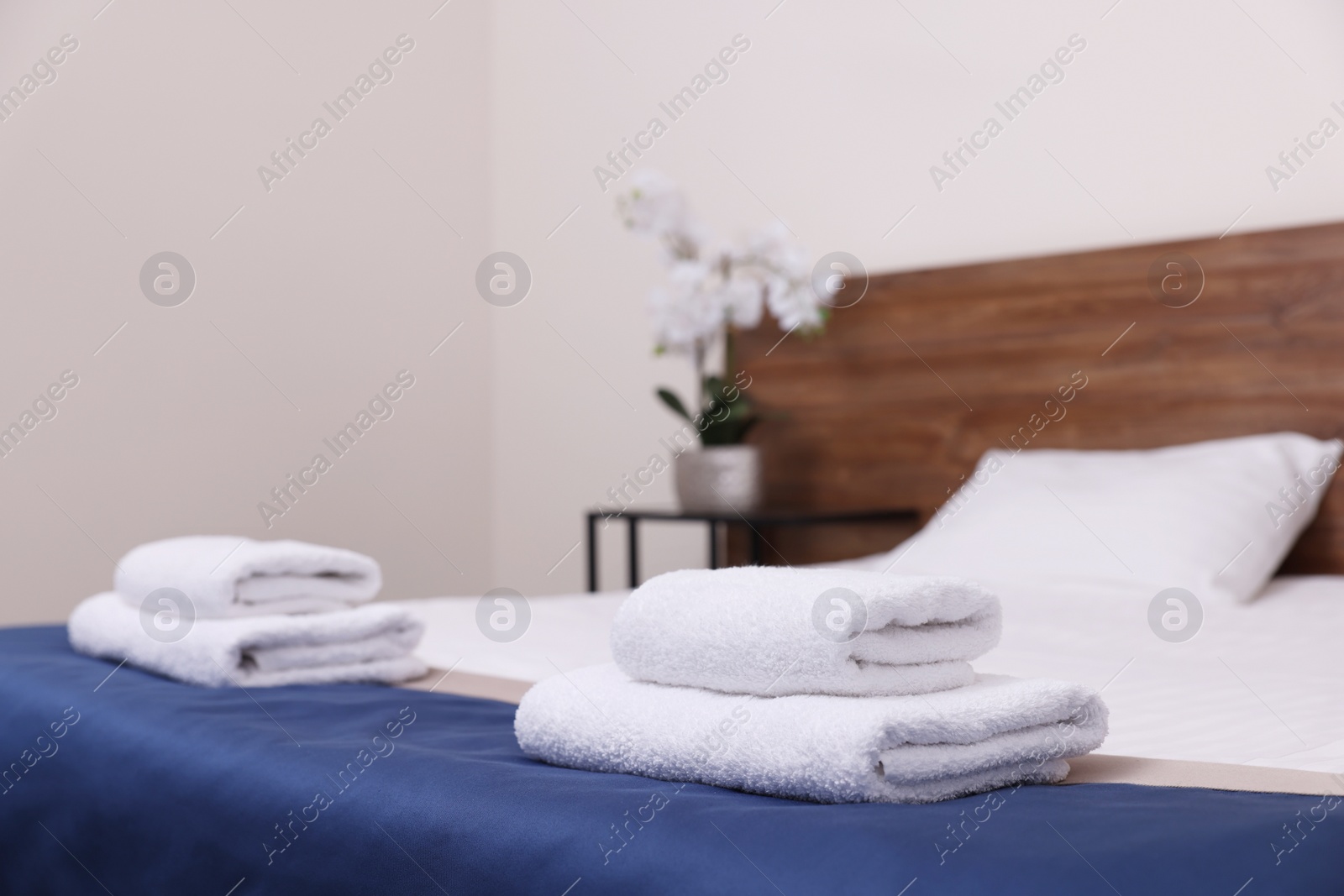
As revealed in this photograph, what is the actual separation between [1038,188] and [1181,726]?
190 centimetres

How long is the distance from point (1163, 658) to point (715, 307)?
171cm

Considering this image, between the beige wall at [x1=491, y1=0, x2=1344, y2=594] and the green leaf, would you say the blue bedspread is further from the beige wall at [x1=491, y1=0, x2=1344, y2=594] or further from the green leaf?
the beige wall at [x1=491, y1=0, x2=1344, y2=594]

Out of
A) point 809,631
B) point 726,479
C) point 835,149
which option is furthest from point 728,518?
point 809,631

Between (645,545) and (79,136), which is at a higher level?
(79,136)

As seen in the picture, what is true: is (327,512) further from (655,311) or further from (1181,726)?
(1181,726)

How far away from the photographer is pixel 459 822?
35.1 inches

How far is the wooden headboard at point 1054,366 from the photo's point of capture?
238 cm

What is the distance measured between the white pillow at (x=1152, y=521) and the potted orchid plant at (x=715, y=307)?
718 millimetres

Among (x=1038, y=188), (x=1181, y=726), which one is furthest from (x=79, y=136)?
(x=1181, y=726)

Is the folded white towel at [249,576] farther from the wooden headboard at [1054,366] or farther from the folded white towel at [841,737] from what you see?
the wooden headboard at [1054,366]

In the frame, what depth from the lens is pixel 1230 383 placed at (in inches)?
96.9

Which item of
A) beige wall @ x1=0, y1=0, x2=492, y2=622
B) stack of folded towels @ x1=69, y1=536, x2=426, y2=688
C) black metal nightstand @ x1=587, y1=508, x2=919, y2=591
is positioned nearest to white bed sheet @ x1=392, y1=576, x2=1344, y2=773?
stack of folded towels @ x1=69, y1=536, x2=426, y2=688

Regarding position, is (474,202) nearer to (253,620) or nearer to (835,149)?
(835,149)

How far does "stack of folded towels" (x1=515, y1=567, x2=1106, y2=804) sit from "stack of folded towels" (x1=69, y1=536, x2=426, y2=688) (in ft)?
1.84
